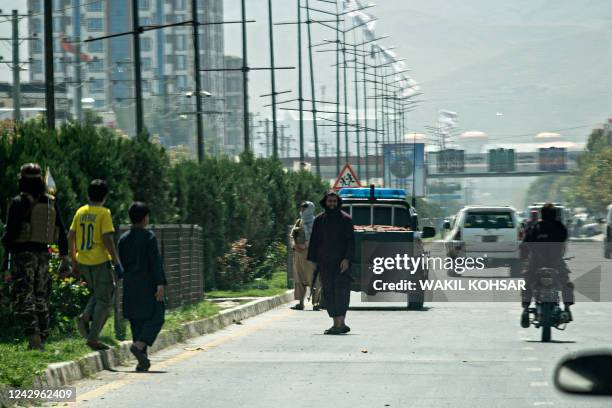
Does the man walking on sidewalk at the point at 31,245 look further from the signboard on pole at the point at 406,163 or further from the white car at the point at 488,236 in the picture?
the signboard on pole at the point at 406,163

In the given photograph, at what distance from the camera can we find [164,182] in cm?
2492

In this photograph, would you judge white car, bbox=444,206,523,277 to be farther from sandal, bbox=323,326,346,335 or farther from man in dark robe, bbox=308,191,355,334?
sandal, bbox=323,326,346,335

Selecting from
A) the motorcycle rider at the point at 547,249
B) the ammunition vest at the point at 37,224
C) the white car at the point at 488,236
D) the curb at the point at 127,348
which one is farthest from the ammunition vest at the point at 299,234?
the white car at the point at 488,236

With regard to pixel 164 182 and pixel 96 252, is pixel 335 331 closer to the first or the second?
pixel 96 252

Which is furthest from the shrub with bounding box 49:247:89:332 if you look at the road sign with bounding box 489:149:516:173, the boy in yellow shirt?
the road sign with bounding box 489:149:516:173

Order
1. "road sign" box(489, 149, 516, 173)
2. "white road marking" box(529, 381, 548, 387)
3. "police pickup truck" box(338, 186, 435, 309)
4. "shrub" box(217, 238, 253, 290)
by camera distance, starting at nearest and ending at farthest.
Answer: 1. "white road marking" box(529, 381, 548, 387)
2. "police pickup truck" box(338, 186, 435, 309)
3. "shrub" box(217, 238, 253, 290)
4. "road sign" box(489, 149, 516, 173)

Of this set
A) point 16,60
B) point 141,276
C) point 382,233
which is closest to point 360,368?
point 141,276

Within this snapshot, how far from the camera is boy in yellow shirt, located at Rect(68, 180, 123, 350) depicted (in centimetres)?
1449

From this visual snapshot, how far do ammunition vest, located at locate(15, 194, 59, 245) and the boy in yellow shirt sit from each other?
0.31m

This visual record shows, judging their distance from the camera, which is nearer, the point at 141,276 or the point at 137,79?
the point at 141,276

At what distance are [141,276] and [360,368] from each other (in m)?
2.29

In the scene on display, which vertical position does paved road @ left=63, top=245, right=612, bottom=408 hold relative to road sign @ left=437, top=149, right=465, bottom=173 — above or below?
below

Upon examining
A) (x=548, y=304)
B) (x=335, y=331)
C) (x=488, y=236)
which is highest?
(x=548, y=304)

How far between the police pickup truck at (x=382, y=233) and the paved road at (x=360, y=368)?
318 centimetres
